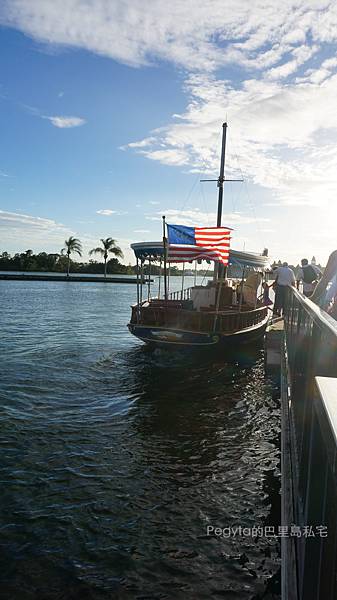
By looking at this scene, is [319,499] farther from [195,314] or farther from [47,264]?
[47,264]

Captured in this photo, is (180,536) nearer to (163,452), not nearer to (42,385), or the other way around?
(163,452)

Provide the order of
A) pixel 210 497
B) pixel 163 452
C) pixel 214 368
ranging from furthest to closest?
1. pixel 214 368
2. pixel 163 452
3. pixel 210 497

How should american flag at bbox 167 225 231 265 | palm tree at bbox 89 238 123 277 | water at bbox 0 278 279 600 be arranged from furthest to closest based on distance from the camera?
palm tree at bbox 89 238 123 277
american flag at bbox 167 225 231 265
water at bbox 0 278 279 600

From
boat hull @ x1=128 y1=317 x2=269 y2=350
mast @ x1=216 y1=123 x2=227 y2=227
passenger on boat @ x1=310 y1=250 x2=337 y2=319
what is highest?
mast @ x1=216 y1=123 x2=227 y2=227

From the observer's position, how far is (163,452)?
804 cm

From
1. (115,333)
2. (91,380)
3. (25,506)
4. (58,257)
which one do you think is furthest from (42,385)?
(58,257)

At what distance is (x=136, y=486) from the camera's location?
22.1 ft

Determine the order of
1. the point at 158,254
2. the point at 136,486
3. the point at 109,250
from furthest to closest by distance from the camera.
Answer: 1. the point at 109,250
2. the point at 158,254
3. the point at 136,486

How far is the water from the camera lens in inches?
190

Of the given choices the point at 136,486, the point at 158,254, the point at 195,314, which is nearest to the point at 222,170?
the point at 158,254

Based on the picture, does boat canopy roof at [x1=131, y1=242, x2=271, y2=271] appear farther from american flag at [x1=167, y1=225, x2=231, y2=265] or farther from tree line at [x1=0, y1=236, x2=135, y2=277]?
tree line at [x1=0, y1=236, x2=135, y2=277]

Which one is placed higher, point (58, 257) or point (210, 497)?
point (58, 257)

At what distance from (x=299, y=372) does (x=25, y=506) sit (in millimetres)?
4218

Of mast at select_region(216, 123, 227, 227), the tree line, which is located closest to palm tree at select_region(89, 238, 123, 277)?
the tree line
